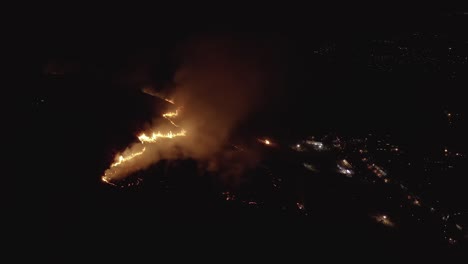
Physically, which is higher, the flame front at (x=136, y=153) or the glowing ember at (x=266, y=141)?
the flame front at (x=136, y=153)

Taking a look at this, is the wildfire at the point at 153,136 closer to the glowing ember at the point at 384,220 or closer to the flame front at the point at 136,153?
the flame front at the point at 136,153

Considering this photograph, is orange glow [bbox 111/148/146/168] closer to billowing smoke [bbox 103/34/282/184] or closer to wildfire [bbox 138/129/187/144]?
billowing smoke [bbox 103/34/282/184]

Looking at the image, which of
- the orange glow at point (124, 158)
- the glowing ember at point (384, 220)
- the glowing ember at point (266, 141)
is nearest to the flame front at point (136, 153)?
the orange glow at point (124, 158)

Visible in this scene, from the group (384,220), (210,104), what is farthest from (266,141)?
(384,220)

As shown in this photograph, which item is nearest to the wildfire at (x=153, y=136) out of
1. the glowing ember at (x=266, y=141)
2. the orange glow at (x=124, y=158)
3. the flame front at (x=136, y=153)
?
the flame front at (x=136, y=153)

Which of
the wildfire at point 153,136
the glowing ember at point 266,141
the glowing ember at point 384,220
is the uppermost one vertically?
the wildfire at point 153,136

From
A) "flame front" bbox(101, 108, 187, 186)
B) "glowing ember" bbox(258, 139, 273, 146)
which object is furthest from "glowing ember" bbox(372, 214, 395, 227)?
"flame front" bbox(101, 108, 187, 186)

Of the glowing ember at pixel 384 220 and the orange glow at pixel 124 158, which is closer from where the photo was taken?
the orange glow at pixel 124 158

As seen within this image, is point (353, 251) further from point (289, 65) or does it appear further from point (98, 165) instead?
point (289, 65)

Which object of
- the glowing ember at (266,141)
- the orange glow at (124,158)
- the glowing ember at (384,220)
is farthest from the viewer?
the glowing ember at (266,141)

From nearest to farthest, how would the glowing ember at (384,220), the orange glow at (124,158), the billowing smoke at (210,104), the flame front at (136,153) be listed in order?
the flame front at (136,153)
the orange glow at (124,158)
the glowing ember at (384,220)
the billowing smoke at (210,104)

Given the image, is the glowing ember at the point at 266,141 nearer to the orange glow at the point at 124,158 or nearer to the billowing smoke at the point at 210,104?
the billowing smoke at the point at 210,104
